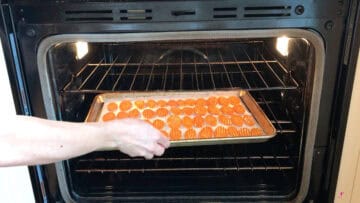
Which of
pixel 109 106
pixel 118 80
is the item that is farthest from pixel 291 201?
pixel 118 80

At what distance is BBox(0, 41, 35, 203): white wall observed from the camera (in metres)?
0.89

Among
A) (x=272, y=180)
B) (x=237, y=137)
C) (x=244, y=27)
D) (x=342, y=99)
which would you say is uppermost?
(x=244, y=27)

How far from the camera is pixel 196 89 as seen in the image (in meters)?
1.42

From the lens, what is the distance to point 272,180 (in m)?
1.15

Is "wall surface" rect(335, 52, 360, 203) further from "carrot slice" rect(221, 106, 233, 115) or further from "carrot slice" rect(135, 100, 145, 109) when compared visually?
"carrot slice" rect(135, 100, 145, 109)

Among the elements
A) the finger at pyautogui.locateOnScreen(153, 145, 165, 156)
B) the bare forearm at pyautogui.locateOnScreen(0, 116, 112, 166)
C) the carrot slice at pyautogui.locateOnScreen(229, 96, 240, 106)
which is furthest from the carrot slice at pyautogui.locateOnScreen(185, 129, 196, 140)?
the bare forearm at pyautogui.locateOnScreen(0, 116, 112, 166)

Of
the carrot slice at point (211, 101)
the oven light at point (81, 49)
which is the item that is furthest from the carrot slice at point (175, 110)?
the oven light at point (81, 49)

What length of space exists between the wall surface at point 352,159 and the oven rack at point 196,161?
188 millimetres

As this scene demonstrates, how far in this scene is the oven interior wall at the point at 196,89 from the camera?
1.06 m

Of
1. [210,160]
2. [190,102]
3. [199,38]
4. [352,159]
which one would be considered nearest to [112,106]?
[190,102]

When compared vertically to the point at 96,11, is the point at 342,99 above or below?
below

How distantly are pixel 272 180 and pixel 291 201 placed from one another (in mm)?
126

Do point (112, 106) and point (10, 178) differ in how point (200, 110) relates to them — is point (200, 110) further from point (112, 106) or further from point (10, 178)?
point (10, 178)

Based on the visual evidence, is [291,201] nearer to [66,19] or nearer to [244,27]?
[244,27]
